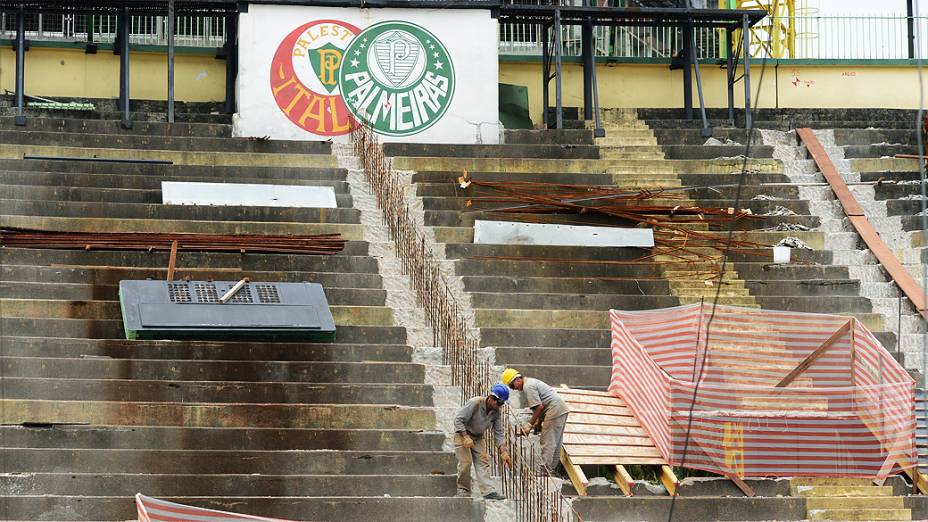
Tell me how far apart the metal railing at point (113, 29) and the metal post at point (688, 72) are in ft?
26.8

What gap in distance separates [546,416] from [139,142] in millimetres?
10687

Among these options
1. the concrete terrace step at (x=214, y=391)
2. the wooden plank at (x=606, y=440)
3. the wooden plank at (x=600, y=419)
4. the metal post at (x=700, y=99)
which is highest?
the metal post at (x=700, y=99)

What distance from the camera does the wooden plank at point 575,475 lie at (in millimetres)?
16547

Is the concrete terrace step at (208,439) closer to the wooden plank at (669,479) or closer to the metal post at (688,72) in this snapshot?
the wooden plank at (669,479)

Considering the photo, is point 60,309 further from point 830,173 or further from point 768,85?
point 768,85

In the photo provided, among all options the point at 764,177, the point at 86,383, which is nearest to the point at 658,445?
the point at 86,383

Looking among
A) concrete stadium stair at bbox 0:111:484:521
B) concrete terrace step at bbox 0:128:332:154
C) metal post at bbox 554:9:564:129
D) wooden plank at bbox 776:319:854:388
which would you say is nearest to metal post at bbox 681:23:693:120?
metal post at bbox 554:9:564:129

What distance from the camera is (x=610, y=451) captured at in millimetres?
→ 17266

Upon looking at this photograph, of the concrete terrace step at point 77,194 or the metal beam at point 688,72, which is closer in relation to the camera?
the concrete terrace step at point 77,194

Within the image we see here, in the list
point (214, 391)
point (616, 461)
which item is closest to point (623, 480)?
point (616, 461)

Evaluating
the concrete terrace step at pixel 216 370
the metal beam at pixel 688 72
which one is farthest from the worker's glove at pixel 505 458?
the metal beam at pixel 688 72

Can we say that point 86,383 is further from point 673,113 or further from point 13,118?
point 673,113

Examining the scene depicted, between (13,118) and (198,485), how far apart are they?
12006 mm

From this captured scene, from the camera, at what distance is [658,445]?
56.9ft
